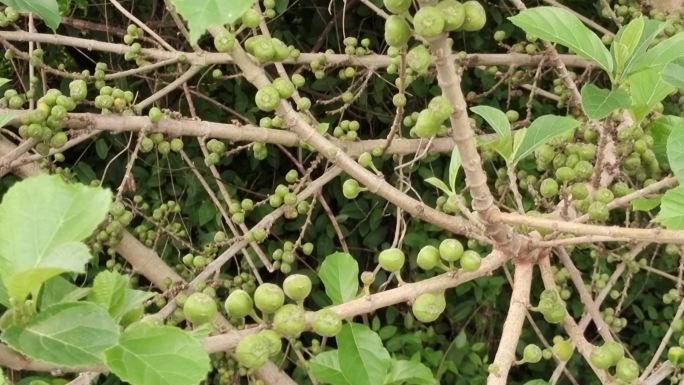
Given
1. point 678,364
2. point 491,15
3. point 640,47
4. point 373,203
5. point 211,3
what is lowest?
point 373,203

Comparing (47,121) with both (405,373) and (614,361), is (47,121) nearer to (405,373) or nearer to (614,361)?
(405,373)

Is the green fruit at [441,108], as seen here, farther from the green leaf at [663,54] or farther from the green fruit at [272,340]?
the green leaf at [663,54]

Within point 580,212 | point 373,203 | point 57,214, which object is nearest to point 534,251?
point 580,212

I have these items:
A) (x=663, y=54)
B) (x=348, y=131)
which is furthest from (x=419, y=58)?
(x=348, y=131)

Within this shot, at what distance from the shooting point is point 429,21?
0.72 meters

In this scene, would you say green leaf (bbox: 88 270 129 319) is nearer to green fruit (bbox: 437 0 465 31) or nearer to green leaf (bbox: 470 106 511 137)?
green fruit (bbox: 437 0 465 31)

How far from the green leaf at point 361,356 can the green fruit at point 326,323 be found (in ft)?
0.55

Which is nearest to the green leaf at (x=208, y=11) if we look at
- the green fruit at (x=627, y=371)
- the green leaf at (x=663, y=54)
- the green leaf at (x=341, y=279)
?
the green leaf at (x=341, y=279)

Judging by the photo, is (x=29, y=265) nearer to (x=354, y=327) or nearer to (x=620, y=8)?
(x=354, y=327)

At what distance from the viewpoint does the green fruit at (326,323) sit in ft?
3.29

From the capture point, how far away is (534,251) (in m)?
1.32

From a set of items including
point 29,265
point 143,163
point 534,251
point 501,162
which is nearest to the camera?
point 29,265

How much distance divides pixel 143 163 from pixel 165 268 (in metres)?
1.11

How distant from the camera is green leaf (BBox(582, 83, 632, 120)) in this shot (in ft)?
4.10
